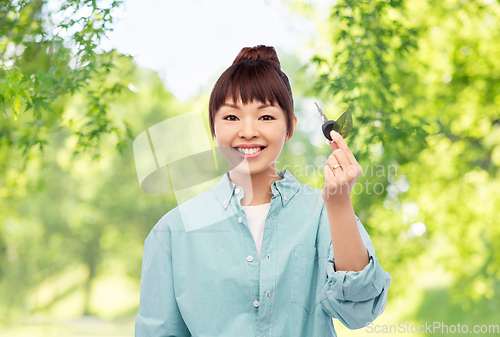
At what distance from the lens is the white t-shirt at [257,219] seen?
124 cm

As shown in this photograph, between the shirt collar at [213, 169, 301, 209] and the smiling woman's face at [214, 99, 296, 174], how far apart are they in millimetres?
76

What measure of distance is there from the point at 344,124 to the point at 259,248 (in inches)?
18.1

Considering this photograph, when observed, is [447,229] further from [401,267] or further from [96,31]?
[96,31]

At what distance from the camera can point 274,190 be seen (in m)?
1.26

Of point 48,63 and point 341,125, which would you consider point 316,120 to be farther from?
point 341,125

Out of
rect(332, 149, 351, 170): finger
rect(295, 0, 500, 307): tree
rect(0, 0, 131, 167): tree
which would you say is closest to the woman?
rect(332, 149, 351, 170): finger

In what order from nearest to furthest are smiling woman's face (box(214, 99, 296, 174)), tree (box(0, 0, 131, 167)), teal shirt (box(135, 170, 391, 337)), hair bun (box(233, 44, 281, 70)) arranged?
1. teal shirt (box(135, 170, 391, 337))
2. smiling woman's face (box(214, 99, 296, 174))
3. hair bun (box(233, 44, 281, 70))
4. tree (box(0, 0, 131, 167))

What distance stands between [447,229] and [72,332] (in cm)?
955

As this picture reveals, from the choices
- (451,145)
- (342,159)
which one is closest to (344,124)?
(342,159)

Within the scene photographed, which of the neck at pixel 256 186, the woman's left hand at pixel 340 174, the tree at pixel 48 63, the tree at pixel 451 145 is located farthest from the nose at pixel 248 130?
the tree at pixel 451 145

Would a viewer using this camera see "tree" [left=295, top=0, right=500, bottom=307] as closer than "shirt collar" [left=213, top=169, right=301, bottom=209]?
No

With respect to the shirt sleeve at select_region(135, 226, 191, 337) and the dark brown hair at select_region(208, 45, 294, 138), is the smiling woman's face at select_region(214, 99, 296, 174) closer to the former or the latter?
the dark brown hair at select_region(208, 45, 294, 138)

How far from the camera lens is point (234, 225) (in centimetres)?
122

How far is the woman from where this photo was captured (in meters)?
1.05
